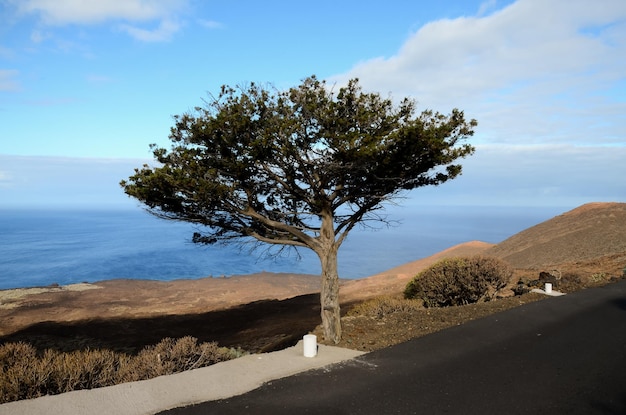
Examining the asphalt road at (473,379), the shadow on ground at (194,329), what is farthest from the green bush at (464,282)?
the shadow on ground at (194,329)

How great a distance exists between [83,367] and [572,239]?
41954 millimetres

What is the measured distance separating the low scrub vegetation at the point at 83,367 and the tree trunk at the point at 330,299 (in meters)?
2.57

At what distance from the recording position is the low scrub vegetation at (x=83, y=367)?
6.84 metres

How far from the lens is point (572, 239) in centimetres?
3862

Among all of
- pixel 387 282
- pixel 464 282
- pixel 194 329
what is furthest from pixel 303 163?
pixel 387 282

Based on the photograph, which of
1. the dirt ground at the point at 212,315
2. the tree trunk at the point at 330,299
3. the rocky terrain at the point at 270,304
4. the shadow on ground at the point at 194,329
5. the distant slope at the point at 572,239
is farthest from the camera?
the distant slope at the point at 572,239

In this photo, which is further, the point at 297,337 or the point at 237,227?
the point at 297,337

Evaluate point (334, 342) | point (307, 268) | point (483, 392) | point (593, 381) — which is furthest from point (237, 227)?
point (307, 268)

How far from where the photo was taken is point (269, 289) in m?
43.0

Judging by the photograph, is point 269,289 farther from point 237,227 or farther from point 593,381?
point 593,381

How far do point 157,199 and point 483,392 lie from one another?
8321 millimetres

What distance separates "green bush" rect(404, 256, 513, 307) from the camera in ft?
53.6

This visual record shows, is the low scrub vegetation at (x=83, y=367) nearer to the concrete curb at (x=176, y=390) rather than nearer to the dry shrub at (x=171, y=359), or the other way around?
the dry shrub at (x=171, y=359)

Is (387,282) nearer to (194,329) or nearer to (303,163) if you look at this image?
(194,329)
